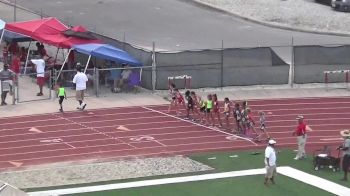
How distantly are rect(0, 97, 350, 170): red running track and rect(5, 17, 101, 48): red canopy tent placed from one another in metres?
4.75

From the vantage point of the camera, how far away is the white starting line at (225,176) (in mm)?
22672

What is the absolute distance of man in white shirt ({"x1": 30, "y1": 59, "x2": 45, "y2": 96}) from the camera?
3284 cm

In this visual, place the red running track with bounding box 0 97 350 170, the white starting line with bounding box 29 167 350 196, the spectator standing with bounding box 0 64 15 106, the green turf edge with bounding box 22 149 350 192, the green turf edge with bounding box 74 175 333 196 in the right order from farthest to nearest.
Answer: the spectator standing with bounding box 0 64 15 106 < the red running track with bounding box 0 97 350 170 < the green turf edge with bounding box 22 149 350 192 < the white starting line with bounding box 29 167 350 196 < the green turf edge with bounding box 74 175 333 196

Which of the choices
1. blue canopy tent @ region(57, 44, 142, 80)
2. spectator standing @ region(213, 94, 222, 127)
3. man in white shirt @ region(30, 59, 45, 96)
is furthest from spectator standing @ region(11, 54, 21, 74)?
spectator standing @ region(213, 94, 222, 127)

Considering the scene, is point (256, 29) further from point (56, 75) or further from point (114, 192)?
point (114, 192)

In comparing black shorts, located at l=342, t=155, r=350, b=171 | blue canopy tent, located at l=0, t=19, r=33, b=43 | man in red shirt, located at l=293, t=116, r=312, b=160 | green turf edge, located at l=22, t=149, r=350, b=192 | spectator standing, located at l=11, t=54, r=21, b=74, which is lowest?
green turf edge, located at l=22, t=149, r=350, b=192

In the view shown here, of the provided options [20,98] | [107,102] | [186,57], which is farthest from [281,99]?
[20,98]

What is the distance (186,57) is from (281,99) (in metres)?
4.01

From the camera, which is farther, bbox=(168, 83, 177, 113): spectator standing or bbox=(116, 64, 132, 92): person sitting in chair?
bbox=(116, 64, 132, 92): person sitting in chair

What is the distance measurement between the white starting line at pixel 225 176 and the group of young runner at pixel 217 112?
330 centimetres

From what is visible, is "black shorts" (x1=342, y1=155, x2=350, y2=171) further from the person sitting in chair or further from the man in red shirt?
the person sitting in chair

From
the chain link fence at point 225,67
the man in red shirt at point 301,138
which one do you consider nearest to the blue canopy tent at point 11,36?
the chain link fence at point 225,67

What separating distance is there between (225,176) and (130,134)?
5.14 meters

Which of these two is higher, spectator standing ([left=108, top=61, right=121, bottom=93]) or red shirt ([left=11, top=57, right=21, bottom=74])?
red shirt ([left=11, top=57, right=21, bottom=74])
